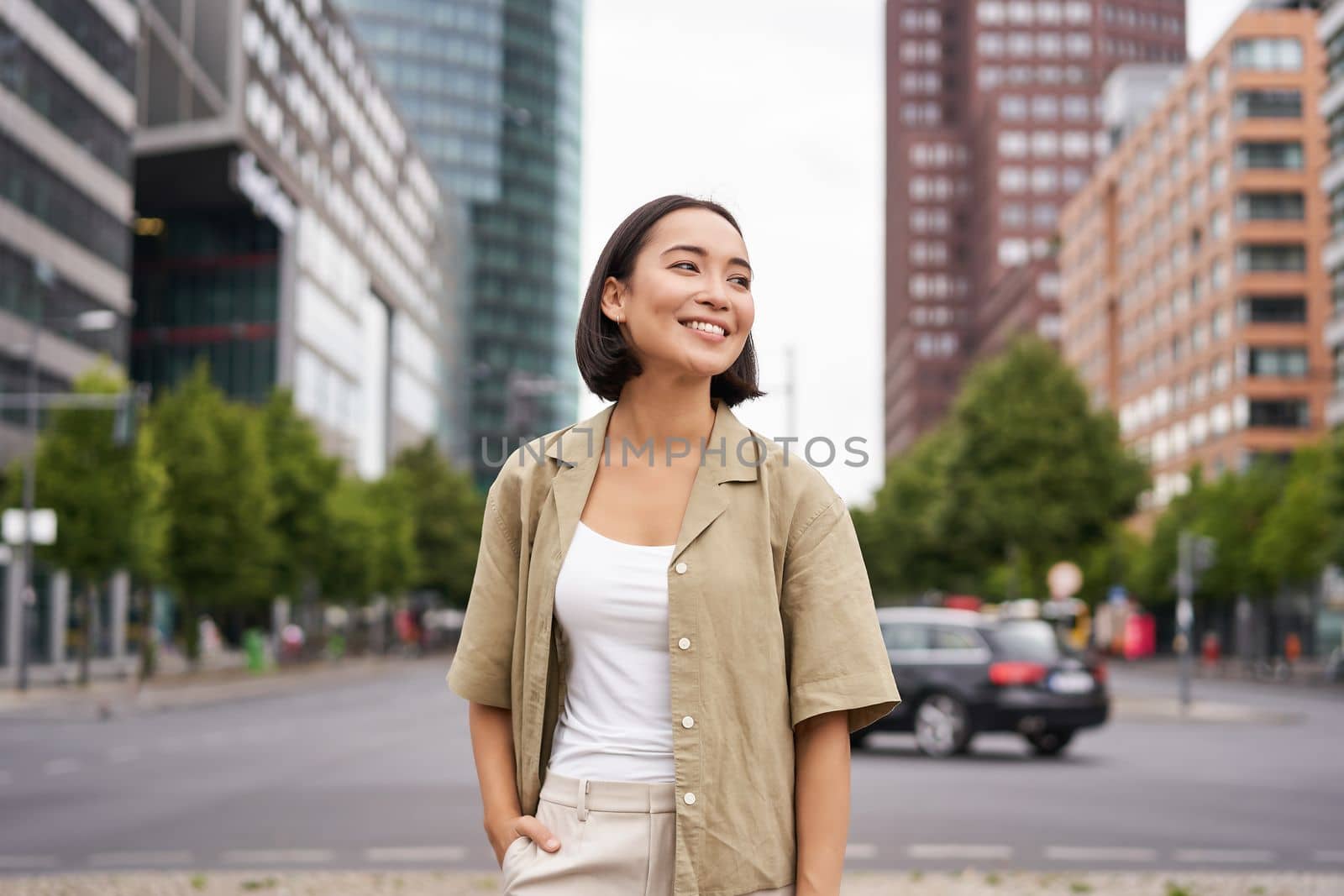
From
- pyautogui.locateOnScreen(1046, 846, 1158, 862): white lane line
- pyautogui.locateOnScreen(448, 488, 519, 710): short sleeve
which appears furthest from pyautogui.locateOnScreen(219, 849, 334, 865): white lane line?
pyautogui.locateOnScreen(448, 488, 519, 710): short sleeve

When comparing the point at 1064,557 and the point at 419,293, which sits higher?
the point at 419,293

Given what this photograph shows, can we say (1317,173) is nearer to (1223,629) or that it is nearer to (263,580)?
(1223,629)

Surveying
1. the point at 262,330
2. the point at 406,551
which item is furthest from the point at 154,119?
the point at 406,551

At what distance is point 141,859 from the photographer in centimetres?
979

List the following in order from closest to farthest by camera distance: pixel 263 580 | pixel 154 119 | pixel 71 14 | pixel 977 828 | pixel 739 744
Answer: pixel 739 744
pixel 977 828
pixel 263 580
pixel 71 14
pixel 154 119

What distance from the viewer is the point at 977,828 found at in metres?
11.5

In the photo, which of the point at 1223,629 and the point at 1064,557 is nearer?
the point at 1064,557

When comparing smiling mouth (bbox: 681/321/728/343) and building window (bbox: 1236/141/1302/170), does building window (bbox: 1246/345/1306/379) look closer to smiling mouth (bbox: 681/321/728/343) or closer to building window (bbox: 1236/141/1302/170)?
building window (bbox: 1236/141/1302/170)

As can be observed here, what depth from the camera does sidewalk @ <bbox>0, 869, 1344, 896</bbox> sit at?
26.7 ft

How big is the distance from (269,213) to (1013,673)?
4932cm

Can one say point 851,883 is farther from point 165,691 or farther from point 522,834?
point 165,691

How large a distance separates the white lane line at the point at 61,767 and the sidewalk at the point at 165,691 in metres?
9.27

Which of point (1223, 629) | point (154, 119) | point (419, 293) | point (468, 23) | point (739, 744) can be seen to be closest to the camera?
point (739, 744)

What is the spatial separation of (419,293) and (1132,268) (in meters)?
43.0
